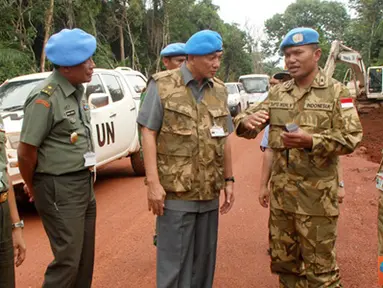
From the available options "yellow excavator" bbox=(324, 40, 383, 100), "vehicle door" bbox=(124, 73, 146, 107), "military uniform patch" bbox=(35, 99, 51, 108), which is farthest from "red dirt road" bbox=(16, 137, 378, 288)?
"yellow excavator" bbox=(324, 40, 383, 100)

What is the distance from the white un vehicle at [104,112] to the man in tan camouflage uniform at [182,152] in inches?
110

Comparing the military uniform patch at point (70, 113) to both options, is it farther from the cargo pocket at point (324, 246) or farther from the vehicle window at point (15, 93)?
the vehicle window at point (15, 93)

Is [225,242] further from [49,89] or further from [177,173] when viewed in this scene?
[49,89]

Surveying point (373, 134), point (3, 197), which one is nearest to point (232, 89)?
point (373, 134)

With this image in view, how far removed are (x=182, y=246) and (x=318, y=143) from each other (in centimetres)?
111

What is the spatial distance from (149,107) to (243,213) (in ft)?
10.7

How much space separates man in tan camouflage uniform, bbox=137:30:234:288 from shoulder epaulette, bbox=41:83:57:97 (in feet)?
1.90

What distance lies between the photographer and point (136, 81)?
8484mm

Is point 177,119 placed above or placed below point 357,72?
above

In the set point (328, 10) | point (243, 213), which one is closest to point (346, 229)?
point (243, 213)

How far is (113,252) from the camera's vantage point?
4445 mm

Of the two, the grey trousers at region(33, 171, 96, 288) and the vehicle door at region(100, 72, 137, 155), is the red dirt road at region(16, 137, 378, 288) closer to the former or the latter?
the vehicle door at region(100, 72, 137, 155)

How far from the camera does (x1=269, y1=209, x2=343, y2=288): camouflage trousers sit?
283 cm

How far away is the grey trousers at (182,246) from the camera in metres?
2.80
